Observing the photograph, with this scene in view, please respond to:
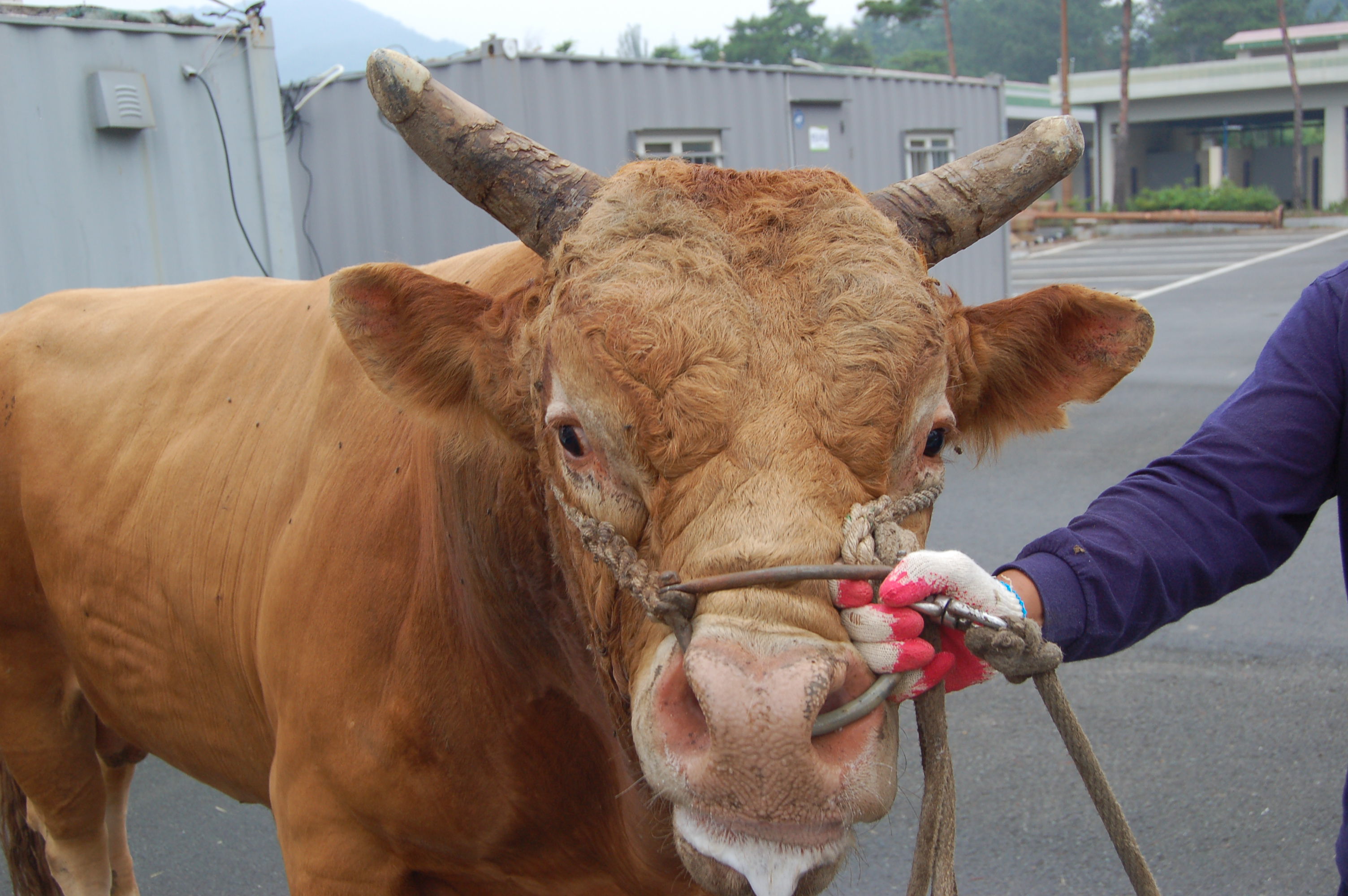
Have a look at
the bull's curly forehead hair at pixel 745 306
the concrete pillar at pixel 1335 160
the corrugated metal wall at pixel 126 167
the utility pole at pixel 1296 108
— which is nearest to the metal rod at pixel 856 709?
the bull's curly forehead hair at pixel 745 306

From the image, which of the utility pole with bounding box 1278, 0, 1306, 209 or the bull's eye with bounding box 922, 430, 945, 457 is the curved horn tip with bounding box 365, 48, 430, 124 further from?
the utility pole with bounding box 1278, 0, 1306, 209

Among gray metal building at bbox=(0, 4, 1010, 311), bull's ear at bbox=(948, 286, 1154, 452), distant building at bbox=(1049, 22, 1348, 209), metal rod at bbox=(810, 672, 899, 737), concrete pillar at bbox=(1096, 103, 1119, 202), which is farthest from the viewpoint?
concrete pillar at bbox=(1096, 103, 1119, 202)

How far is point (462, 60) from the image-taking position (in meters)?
10.1

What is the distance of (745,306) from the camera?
5.87 feet

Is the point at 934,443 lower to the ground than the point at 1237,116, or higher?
lower

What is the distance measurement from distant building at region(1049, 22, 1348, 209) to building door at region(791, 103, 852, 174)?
3755cm

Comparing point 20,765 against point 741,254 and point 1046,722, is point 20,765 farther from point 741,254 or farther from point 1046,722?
point 1046,722

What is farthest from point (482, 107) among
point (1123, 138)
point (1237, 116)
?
point (1237, 116)

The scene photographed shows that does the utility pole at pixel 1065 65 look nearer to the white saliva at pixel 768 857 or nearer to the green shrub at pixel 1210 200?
the green shrub at pixel 1210 200

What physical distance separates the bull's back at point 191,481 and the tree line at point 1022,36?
168 ft

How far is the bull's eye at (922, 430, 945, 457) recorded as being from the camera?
1945 mm

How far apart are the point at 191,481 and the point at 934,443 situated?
83.2 inches

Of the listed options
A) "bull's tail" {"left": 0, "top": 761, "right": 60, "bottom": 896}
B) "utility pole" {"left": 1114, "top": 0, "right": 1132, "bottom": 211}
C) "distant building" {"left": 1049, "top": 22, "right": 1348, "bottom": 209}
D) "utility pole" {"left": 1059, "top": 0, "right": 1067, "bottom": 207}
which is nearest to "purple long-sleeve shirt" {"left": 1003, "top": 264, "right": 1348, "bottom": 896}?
"bull's tail" {"left": 0, "top": 761, "right": 60, "bottom": 896}

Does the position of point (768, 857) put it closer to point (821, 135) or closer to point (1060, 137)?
point (1060, 137)
